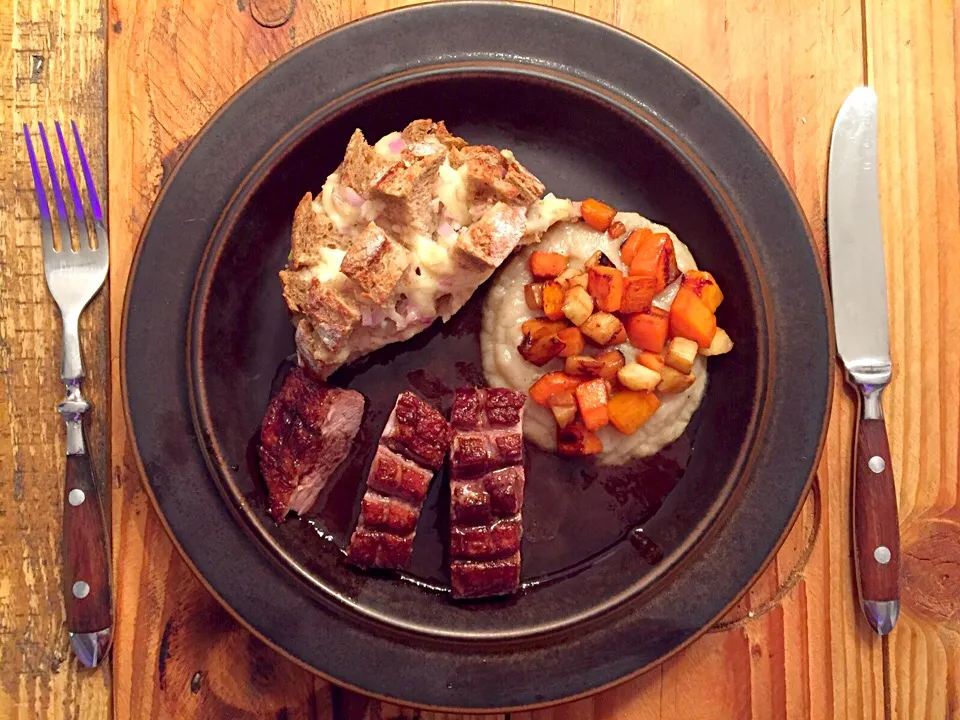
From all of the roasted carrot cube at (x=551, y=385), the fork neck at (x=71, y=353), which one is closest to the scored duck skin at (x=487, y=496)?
the roasted carrot cube at (x=551, y=385)

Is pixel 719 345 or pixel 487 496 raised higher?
pixel 719 345

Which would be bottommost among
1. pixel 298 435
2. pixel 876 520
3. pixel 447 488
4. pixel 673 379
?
pixel 876 520

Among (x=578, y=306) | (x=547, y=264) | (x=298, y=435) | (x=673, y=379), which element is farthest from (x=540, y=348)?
(x=298, y=435)

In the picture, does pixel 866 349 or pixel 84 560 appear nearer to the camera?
pixel 84 560

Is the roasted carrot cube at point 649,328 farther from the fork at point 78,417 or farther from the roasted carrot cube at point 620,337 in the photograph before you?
the fork at point 78,417

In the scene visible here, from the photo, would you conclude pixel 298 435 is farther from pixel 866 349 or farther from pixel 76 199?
pixel 866 349
